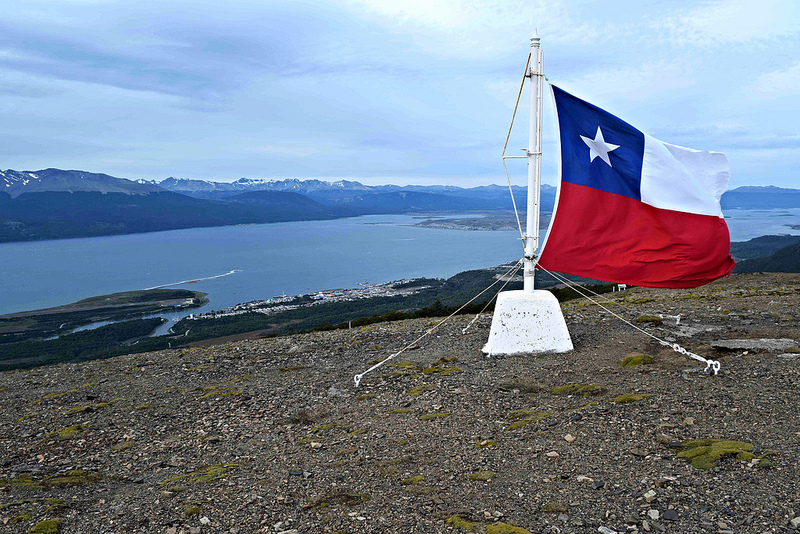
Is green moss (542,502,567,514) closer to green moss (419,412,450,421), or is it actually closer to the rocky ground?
the rocky ground

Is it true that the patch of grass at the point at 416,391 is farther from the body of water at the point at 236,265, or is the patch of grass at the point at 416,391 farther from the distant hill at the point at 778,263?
the body of water at the point at 236,265

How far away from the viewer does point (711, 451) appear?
4.84 meters

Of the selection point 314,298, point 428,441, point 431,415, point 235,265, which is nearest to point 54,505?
point 428,441


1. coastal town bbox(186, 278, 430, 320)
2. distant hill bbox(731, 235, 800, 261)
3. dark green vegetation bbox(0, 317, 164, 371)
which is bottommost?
dark green vegetation bbox(0, 317, 164, 371)

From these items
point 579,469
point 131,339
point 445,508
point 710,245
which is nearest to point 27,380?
point 445,508

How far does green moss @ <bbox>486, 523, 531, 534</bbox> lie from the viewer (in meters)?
3.93

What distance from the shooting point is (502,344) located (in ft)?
29.6

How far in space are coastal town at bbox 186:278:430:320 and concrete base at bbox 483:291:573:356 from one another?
67329 mm

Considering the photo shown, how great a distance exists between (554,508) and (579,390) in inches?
123

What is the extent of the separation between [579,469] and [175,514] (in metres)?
3.66

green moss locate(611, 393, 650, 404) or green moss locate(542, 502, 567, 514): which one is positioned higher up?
green moss locate(611, 393, 650, 404)

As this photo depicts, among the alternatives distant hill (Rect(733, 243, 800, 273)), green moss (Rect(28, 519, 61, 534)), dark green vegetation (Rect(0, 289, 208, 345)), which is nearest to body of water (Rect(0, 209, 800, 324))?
dark green vegetation (Rect(0, 289, 208, 345))

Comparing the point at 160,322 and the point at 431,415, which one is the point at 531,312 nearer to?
the point at 431,415

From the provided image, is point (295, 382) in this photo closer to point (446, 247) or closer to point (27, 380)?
point (27, 380)
